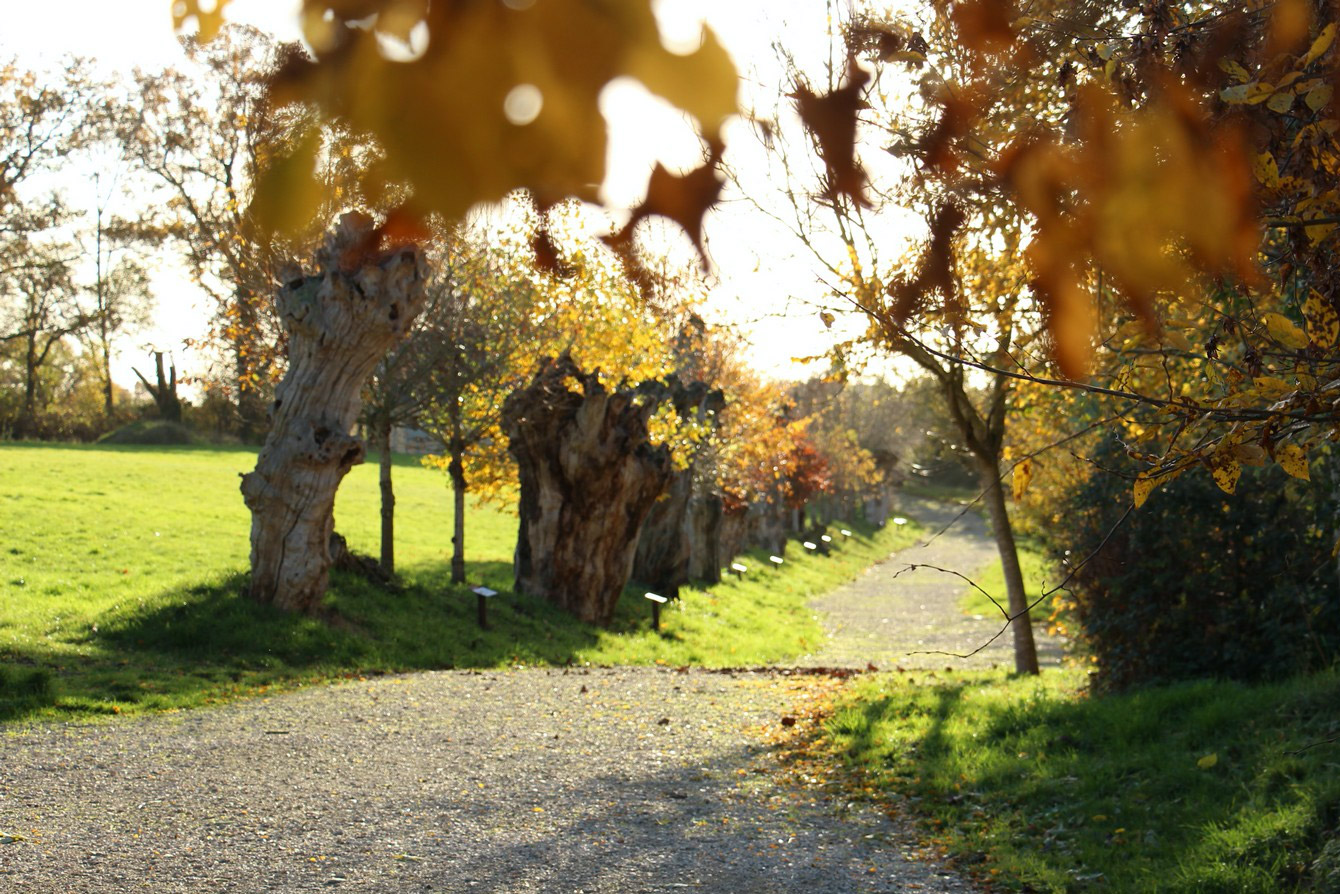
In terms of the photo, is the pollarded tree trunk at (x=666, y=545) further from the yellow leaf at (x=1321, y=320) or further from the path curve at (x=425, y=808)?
the yellow leaf at (x=1321, y=320)

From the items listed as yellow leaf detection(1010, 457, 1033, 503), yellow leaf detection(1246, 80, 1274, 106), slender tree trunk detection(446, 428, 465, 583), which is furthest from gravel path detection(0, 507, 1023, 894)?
slender tree trunk detection(446, 428, 465, 583)

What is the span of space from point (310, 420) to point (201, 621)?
2580 mm

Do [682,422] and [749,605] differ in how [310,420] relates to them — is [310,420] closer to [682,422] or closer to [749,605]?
[682,422]

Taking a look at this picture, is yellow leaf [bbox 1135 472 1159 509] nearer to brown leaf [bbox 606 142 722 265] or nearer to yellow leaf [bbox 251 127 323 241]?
brown leaf [bbox 606 142 722 265]

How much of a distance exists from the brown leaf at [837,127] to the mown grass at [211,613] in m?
10.6

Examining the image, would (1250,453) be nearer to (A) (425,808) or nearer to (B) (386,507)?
(A) (425,808)

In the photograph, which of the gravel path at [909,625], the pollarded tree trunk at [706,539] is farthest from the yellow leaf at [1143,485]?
the pollarded tree trunk at [706,539]

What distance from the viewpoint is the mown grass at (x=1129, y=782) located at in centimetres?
586

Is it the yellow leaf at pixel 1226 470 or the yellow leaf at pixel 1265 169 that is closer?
the yellow leaf at pixel 1265 169

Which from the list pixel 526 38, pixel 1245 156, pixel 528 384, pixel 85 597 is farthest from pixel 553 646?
pixel 526 38

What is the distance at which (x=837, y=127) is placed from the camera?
1103mm

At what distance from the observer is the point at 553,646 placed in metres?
17.3

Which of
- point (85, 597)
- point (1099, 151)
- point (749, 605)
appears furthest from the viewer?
point (749, 605)

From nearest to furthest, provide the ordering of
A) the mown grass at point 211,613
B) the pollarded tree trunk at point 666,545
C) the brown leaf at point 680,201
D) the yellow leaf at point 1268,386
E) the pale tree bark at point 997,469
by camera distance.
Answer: the brown leaf at point 680,201 → the yellow leaf at point 1268,386 → the mown grass at point 211,613 → the pale tree bark at point 997,469 → the pollarded tree trunk at point 666,545
